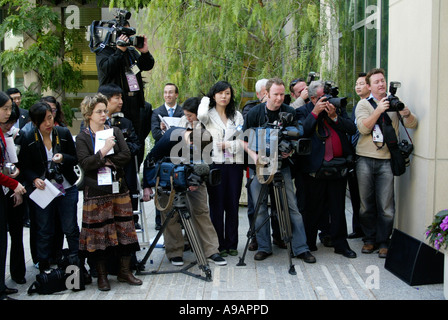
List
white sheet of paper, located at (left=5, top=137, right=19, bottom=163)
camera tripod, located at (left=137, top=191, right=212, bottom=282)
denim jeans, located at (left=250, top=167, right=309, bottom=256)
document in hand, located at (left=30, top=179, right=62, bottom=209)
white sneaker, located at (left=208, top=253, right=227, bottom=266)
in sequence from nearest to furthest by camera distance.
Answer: white sheet of paper, located at (left=5, top=137, right=19, bottom=163)
document in hand, located at (left=30, top=179, right=62, bottom=209)
camera tripod, located at (left=137, top=191, right=212, bottom=282)
white sneaker, located at (left=208, top=253, right=227, bottom=266)
denim jeans, located at (left=250, top=167, right=309, bottom=256)

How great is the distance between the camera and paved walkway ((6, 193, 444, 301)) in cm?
512

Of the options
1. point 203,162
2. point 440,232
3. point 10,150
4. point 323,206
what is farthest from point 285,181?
point 10,150

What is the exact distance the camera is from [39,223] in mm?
5605

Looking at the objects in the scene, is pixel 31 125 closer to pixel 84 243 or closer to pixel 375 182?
pixel 84 243

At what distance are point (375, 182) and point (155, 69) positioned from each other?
4.78 metres

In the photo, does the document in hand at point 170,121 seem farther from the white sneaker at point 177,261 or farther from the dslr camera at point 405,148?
the dslr camera at point 405,148

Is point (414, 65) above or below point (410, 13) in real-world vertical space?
below

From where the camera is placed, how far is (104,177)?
5211 millimetres

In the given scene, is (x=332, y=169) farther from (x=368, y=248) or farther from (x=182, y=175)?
(x=182, y=175)

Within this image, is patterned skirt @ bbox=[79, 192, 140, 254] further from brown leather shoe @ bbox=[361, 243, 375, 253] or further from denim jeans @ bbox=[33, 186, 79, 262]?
brown leather shoe @ bbox=[361, 243, 375, 253]

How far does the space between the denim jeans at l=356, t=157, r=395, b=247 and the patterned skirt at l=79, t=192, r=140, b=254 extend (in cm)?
267

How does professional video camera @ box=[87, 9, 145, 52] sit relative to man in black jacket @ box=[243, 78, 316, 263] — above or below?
above

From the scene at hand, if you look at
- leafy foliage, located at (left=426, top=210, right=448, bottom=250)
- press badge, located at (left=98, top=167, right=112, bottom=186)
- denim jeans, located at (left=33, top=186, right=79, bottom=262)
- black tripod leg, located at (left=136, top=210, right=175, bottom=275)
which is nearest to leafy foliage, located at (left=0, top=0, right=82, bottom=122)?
denim jeans, located at (left=33, top=186, right=79, bottom=262)

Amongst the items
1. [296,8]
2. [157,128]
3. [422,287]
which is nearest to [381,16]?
[296,8]
